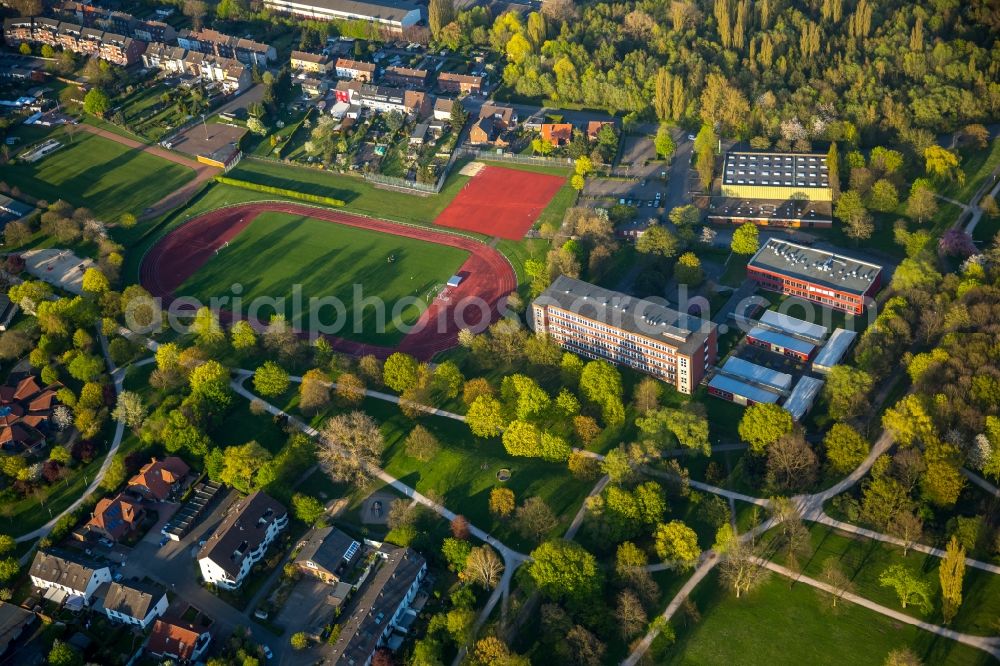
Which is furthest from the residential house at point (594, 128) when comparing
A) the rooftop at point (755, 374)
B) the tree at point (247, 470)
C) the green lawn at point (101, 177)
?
the tree at point (247, 470)

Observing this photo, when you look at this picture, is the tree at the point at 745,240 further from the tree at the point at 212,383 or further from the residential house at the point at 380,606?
the tree at the point at 212,383

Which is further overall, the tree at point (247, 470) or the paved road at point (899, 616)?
the tree at point (247, 470)

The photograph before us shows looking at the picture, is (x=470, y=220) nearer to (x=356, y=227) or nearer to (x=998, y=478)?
(x=356, y=227)

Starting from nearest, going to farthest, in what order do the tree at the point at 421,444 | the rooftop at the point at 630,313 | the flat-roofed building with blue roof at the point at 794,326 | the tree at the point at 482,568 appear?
the tree at the point at 482,568, the tree at the point at 421,444, the rooftop at the point at 630,313, the flat-roofed building with blue roof at the point at 794,326

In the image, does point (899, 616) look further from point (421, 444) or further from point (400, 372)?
point (400, 372)

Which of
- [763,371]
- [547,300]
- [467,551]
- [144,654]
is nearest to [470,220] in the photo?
[547,300]

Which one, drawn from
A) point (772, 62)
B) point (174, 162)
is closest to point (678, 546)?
point (772, 62)
